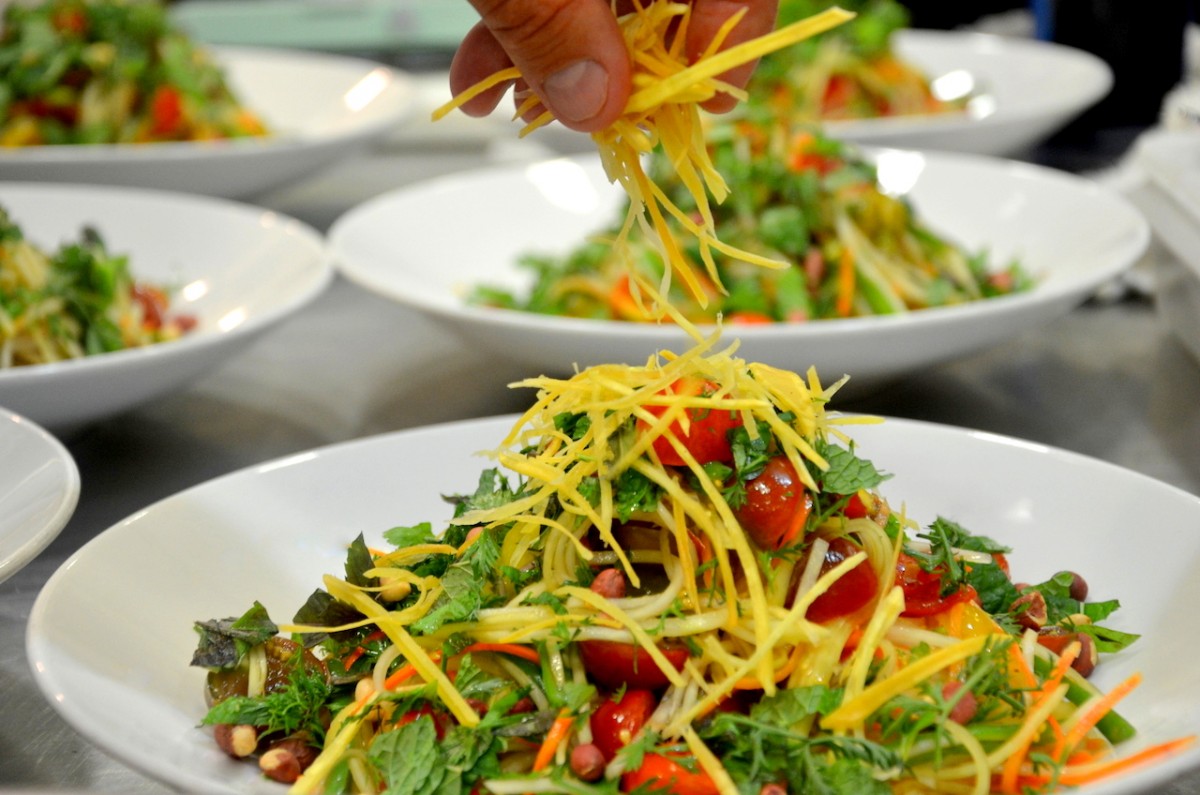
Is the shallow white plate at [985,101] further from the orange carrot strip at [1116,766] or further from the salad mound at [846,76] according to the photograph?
the orange carrot strip at [1116,766]

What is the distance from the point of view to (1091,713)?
127 centimetres

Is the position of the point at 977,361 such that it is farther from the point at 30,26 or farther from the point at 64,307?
the point at 30,26

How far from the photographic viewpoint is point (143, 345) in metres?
2.55

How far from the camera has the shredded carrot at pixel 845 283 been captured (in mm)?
2643

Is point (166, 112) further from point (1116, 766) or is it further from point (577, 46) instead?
point (1116, 766)

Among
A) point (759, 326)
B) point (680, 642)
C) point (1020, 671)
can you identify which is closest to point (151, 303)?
point (759, 326)

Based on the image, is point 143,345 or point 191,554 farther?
point 143,345

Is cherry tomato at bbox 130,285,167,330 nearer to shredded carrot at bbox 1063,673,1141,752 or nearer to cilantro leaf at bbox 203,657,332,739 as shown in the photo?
cilantro leaf at bbox 203,657,332,739

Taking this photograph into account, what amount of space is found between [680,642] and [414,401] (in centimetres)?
135

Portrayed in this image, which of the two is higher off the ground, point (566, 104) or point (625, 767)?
point (566, 104)

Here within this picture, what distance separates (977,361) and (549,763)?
68.7 inches

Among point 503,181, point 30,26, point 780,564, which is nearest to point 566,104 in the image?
point 780,564

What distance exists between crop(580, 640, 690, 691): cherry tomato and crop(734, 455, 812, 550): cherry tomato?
0.14 metres

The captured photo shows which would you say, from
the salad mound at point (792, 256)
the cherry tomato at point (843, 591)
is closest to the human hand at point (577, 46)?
the cherry tomato at point (843, 591)
